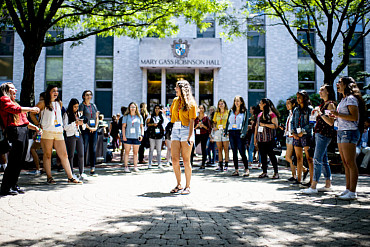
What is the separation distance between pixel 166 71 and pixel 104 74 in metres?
4.48

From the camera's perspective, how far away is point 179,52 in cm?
2116

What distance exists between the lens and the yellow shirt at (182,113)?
227 inches

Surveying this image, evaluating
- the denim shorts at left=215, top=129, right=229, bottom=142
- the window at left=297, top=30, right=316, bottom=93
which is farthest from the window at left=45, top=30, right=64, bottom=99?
the window at left=297, top=30, right=316, bottom=93

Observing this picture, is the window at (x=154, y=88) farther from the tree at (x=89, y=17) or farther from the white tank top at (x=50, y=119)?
the white tank top at (x=50, y=119)

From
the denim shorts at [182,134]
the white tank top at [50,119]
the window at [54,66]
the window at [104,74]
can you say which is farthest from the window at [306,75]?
the white tank top at [50,119]

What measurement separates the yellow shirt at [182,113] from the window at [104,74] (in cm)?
1728

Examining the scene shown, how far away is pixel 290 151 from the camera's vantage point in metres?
7.30

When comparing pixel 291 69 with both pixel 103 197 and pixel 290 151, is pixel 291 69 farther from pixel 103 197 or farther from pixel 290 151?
pixel 103 197

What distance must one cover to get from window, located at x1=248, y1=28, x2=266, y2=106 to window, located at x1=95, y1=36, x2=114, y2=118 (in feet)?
32.8

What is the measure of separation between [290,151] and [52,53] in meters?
20.0

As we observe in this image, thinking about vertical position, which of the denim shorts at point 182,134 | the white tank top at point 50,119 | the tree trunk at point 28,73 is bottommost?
the denim shorts at point 182,134

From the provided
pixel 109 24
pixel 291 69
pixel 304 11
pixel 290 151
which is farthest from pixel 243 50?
pixel 290 151

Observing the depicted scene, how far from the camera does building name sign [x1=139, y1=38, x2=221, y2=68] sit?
2103cm

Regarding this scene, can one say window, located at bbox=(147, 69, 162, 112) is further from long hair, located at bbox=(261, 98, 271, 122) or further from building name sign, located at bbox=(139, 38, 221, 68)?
long hair, located at bbox=(261, 98, 271, 122)
